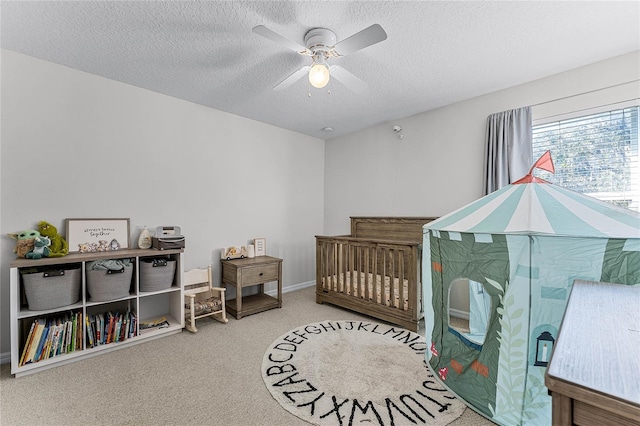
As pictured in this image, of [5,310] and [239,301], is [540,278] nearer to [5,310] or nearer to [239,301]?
[239,301]

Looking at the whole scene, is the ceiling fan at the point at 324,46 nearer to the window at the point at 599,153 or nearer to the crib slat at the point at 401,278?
the crib slat at the point at 401,278

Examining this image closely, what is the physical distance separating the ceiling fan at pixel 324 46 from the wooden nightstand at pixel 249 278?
6.81 ft

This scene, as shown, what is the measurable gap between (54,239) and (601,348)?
333cm

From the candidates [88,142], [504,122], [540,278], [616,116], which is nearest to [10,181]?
[88,142]

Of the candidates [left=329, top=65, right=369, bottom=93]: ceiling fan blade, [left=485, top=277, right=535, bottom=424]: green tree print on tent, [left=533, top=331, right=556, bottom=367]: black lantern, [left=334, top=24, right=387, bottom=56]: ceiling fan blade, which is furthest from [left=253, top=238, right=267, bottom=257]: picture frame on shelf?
[left=533, top=331, right=556, bottom=367]: black lantern

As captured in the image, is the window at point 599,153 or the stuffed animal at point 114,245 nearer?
the window at point 599,153

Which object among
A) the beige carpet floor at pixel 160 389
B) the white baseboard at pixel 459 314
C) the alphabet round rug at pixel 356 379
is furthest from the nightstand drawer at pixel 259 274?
the white baseboard at pixel 459 314

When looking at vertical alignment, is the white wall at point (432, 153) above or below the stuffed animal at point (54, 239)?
above

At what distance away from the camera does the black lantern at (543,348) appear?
1432 mm

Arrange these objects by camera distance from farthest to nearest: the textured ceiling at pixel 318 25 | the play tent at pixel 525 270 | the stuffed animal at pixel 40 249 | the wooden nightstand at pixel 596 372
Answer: the stuffed animal at pixel 40 249 → the textured ceiling at pixel 318 25 → the play tent at pixel 525 270 → the wooden nightstand at pixel 596 372

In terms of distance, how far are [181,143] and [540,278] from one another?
3.48 metres

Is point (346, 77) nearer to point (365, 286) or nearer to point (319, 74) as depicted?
point (319, 74)

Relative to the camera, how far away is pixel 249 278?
3.33 m

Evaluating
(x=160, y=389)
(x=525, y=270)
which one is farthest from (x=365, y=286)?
(x=160, y=389)
